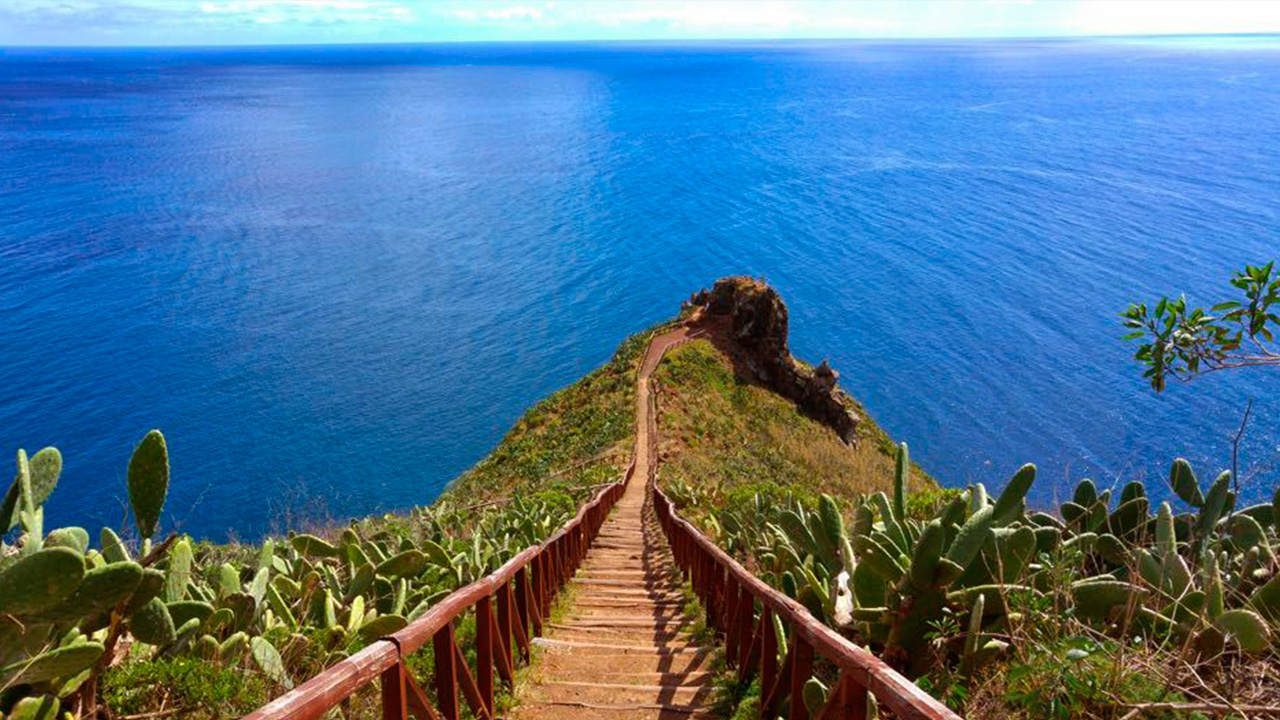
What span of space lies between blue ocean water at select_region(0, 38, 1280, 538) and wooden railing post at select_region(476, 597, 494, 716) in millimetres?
13906

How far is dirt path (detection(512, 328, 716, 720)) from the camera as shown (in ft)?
19.2

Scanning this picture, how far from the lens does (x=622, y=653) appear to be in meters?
7.32

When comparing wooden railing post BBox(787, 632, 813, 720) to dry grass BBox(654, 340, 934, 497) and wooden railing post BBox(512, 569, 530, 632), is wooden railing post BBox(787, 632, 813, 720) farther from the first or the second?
dry grass BBox(654, 340, 934, 497)

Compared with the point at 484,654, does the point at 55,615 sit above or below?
above

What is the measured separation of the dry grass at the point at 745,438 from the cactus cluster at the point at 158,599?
21012mm

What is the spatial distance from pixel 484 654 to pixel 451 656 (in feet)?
2.69

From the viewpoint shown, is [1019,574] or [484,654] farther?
[484,654]

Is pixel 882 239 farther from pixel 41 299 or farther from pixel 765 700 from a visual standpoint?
pixel 765 700

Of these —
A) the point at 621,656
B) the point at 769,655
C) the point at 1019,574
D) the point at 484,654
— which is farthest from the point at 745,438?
the point at 1019,574

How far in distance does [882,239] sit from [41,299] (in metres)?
67.6

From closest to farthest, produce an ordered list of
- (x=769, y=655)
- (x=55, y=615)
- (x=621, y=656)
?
(x=55, y=615), (x=769, y=655), (x=621, y=656)

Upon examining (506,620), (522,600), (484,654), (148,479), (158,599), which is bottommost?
(522,600)

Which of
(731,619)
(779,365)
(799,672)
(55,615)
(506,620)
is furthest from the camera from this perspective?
(779,365)

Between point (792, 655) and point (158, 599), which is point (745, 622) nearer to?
point (792, 655)
